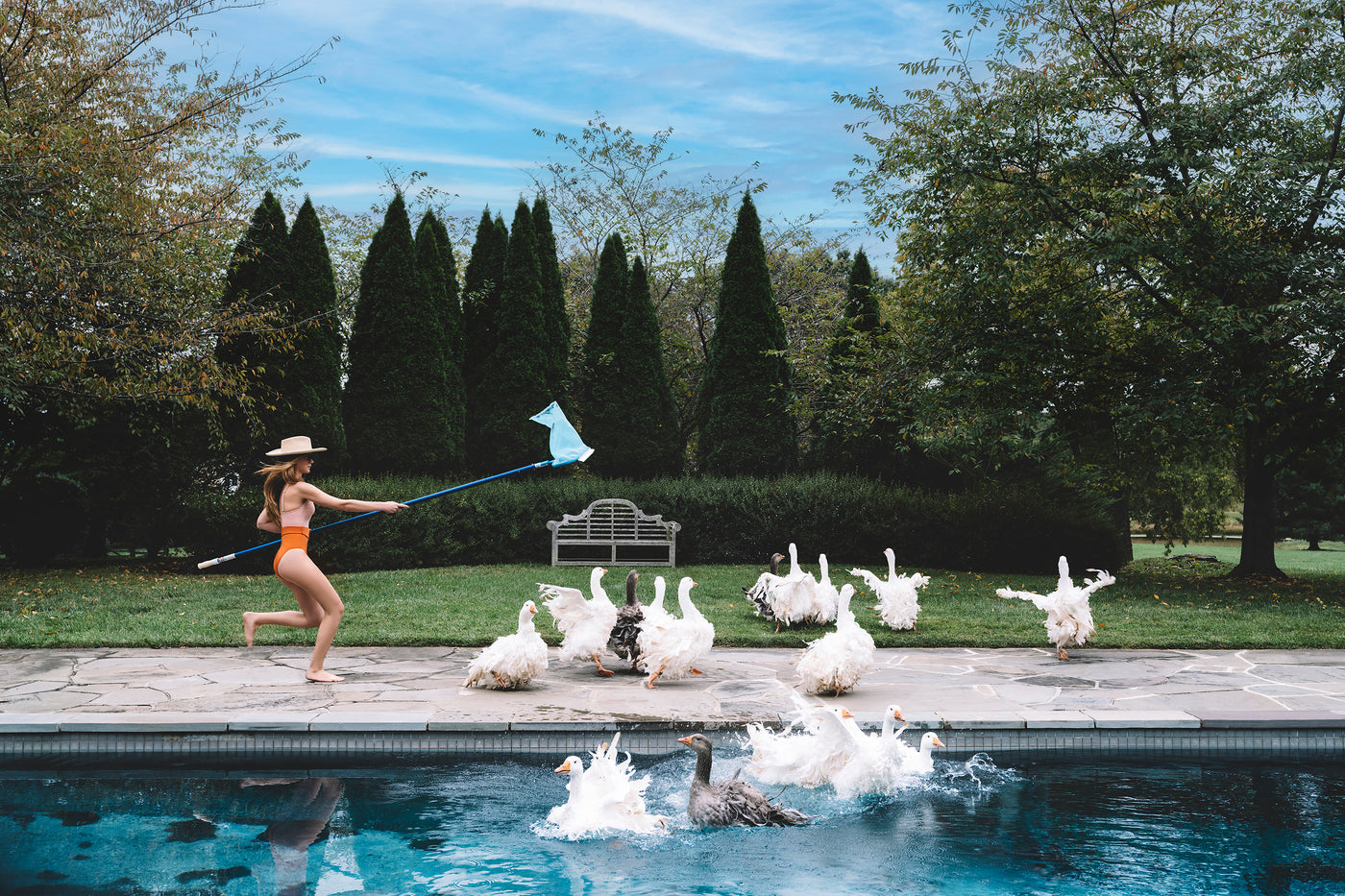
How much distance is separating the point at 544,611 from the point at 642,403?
8441 millimetres

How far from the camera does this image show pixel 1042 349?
1482 centimetres

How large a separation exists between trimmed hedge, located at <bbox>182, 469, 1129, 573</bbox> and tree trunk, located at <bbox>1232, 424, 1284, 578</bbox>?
2228 millimetres

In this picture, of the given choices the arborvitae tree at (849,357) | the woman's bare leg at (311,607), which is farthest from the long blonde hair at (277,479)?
the arborvitae tree at (849,357)

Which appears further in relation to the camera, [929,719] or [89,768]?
[929,719]

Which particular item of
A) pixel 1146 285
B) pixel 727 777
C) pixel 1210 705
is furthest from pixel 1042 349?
pixel 727 777

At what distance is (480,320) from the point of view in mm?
19859

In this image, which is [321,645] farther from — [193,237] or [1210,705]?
[193,237]

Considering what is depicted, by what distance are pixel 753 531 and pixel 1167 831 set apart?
1189 centimetres

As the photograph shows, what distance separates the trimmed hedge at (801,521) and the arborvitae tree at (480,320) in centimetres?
211

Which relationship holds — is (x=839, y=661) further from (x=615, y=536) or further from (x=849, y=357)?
(x=849, y=357)

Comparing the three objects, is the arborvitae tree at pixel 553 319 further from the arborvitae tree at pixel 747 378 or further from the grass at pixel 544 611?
the grass at pixel 544 611

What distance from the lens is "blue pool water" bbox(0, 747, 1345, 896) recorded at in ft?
13.6

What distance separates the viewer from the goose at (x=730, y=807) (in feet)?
15.5

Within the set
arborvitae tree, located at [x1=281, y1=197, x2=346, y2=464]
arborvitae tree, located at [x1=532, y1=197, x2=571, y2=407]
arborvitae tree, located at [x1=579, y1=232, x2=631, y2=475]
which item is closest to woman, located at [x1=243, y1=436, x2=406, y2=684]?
arborvitae tree, located at [x1=281, y1=197, x2=346, y2=464]
